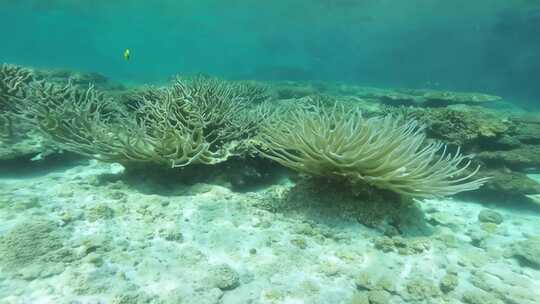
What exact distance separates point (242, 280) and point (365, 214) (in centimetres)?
162

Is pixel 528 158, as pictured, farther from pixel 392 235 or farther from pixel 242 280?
pixel 242 280

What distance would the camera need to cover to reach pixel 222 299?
240 centimetres

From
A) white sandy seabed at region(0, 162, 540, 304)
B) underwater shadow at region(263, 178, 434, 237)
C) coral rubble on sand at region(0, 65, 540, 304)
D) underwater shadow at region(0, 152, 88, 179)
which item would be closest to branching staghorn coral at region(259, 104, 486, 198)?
coral rubble on sand at region(0, 65, 540, 304)

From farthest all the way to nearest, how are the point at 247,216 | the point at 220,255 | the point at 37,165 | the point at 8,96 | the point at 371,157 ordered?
the point at 8,96
the point at 37,165
the point at 247,216
the point at 371,157
the point at 220,255

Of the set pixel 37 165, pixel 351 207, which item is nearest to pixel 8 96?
pixel 37 165

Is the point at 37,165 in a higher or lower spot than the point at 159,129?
lower

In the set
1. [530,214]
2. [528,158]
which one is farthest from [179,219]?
[528,158]

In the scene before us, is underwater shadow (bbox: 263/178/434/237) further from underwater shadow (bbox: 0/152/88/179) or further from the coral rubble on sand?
underwater shadow (bbox: 0/152/88/179)

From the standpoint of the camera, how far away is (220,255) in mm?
2875

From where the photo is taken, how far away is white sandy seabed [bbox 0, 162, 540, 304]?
7.89 ft

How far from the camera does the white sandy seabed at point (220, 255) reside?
2404 millimetres

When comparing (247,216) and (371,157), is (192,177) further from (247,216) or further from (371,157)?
(371,157)

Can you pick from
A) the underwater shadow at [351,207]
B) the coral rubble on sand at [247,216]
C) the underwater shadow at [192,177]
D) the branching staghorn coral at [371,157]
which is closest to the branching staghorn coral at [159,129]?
the coral rubble on sand at [247,216]

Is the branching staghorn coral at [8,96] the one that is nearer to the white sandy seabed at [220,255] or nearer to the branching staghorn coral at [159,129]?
the branching staghorn coral at [159,129]
